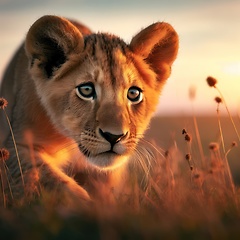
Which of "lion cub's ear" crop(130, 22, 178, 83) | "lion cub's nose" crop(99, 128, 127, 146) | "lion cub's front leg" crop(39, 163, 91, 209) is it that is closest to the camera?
"lion cub's front leg" crop(39, 163, 91, 209)

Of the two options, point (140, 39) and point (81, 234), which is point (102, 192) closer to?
point (81, 234)

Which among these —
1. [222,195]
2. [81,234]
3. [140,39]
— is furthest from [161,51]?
[81,234]

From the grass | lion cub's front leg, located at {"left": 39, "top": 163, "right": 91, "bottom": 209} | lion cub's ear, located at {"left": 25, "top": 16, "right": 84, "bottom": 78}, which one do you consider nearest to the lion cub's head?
lion cub's ear, located at {"left": 25, "top": 16, "right": 84, "bottom": 78}

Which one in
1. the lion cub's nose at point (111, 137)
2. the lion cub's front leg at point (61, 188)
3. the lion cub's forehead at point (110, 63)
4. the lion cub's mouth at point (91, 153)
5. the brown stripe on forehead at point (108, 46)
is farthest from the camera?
the brown stripe on forehead at point (108, 46)

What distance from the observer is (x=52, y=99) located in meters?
5.48

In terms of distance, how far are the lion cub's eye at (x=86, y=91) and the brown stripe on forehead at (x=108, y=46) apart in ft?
Result: 0.64

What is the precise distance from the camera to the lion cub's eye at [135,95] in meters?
5.27

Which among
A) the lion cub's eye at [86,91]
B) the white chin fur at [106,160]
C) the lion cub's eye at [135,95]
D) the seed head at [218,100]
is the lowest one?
the white chin fur at [106,160]

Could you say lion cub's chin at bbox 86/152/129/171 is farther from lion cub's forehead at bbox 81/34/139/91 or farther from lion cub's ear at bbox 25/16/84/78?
lion cub's ear at bbox 25/16/84/78

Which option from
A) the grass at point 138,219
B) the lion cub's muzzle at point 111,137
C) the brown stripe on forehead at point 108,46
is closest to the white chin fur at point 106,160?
the lion cub's muzzle at point 111,137

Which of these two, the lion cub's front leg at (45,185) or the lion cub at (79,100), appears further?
the lion cub at (79,100)

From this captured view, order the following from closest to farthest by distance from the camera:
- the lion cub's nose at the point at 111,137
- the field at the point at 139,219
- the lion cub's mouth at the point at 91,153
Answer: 1. the field at the point at 139,219
2. the lion cub's nose at the point at 111,137
3. the lion cub's mouth at the point at 91,153

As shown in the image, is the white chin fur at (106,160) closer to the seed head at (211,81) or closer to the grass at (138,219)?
the grass at (138,219)

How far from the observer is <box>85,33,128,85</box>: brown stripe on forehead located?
204 inches
